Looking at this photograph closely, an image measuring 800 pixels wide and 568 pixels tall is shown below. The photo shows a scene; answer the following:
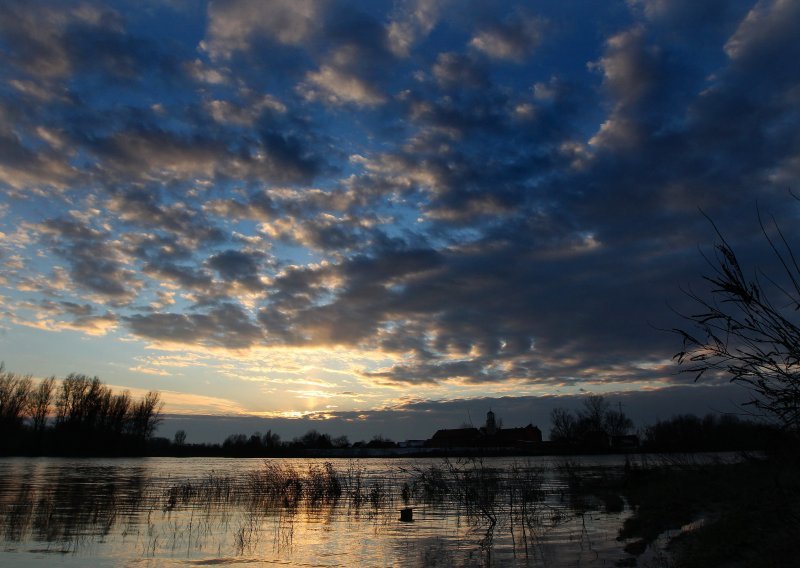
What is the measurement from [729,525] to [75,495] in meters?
31.4

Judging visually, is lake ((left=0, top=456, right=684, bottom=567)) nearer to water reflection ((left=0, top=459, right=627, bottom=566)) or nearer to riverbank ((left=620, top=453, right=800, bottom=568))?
water reflection ((left=0, top=459, right=627, bottom=566))

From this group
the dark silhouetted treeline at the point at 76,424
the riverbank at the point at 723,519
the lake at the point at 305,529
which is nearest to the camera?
the riverbank at the point at 723,519

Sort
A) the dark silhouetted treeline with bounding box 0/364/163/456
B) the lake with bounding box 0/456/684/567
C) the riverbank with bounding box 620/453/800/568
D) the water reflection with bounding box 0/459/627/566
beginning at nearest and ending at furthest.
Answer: the riverbank with bounding box 620/453/800/568, the lake with bounding box 0/456/684/567, the water reflection with bounding box 0/459/627/566, the dark silhouetted treeline with bounding box 0/364/163/456

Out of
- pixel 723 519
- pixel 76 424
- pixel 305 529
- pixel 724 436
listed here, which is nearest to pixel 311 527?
pixel 305 529

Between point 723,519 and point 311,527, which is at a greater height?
point 723,519

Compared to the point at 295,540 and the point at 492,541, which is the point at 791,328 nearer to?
the point at 492,541

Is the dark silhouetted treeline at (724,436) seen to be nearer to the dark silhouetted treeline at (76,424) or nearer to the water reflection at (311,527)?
the water reflection at (311,527)

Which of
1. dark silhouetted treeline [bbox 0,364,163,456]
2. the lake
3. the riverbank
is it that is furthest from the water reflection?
dark silhouetted treeline [bbox 0,364,163,456]

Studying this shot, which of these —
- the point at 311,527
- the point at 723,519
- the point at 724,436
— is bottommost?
the point at 311,527

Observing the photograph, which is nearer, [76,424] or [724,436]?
[724,436]

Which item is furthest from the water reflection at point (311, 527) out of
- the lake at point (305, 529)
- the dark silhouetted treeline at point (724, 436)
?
the dark silhouetted treeline at point (724, 436)

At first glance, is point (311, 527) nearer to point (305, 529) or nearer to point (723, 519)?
point (305, 529)

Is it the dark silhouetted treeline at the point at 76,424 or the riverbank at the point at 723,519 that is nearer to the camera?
the riverbank at the point at 723,519

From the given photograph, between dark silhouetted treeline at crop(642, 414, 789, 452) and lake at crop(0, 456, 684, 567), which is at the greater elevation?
dark silhouetted treeline at crop(642, 414, 789, 452)
